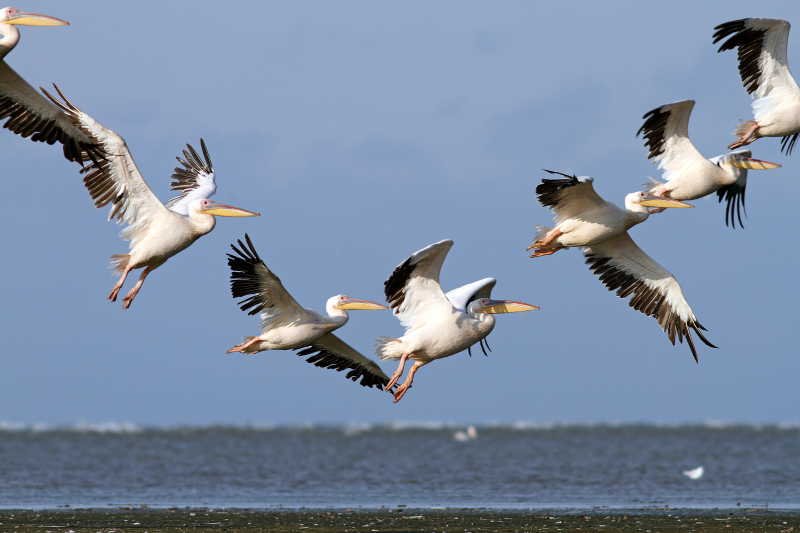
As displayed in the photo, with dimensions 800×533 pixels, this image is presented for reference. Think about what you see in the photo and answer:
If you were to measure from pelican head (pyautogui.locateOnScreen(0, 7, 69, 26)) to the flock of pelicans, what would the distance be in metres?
0.01

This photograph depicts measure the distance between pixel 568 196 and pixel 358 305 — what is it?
2.24 m

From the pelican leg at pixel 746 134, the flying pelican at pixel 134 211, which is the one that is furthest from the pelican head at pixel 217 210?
the pelican leg at pixel 746 134

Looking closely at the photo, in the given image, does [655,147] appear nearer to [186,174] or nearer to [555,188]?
[555,188]

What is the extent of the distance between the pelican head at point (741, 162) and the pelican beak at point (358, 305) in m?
3.80

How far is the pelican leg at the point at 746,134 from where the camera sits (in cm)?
1244

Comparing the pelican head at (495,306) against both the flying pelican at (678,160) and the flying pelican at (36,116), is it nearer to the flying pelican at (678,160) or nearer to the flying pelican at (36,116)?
the flying pelican at (678,160)

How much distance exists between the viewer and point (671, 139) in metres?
12.5

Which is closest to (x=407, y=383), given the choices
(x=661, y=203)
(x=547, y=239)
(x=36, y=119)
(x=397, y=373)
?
(x=397, y=373)

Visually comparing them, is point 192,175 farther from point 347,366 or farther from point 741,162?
point 741,162

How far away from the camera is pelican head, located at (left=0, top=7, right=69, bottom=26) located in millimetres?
10898

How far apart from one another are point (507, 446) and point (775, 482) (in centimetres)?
1350

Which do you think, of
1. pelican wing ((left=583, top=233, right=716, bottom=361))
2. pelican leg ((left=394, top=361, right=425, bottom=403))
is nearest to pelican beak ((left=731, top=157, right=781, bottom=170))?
pelican wing ((left=583, top=233, right=716, bottom=361))

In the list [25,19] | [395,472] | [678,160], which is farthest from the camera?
[395,472]

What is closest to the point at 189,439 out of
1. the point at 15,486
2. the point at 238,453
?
the point at 238,453
